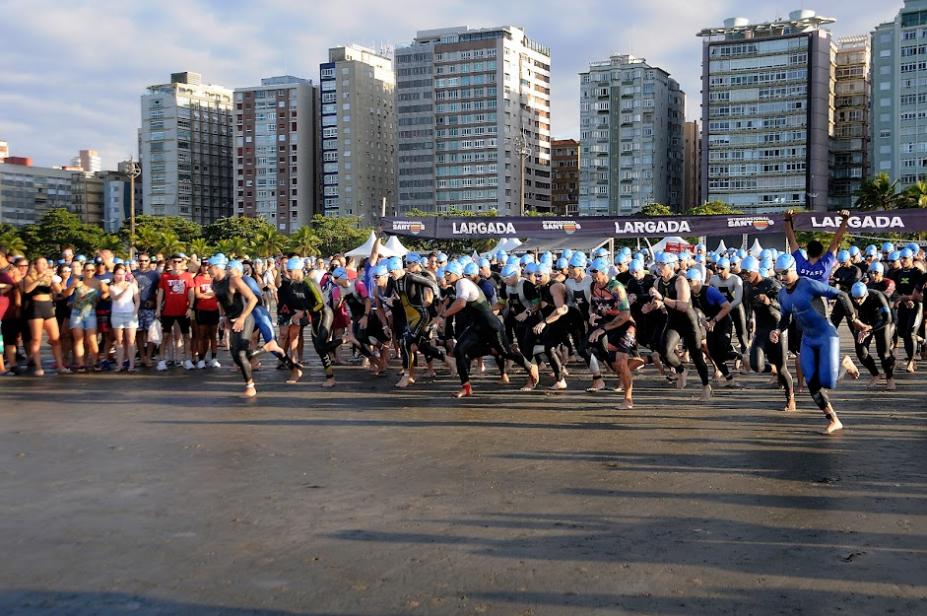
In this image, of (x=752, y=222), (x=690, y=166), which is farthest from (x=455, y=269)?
(x=690, y=166)

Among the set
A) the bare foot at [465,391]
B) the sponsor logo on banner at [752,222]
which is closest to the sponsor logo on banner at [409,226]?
the sponsor logo on banner at [752,222]

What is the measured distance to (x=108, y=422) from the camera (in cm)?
1003

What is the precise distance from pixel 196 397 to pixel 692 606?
28.6 feet

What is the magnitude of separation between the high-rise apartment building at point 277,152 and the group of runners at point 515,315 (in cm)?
13826

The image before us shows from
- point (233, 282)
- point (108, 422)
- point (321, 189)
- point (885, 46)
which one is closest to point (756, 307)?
point (233, 282)

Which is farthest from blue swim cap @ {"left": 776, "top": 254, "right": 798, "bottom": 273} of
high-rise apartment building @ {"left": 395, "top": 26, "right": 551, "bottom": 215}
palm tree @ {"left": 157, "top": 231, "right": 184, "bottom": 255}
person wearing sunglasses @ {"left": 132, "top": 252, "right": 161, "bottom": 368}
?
high-rise apartment building @ {"left": 395, "top": 26, "right": 551, "bottom": 215}

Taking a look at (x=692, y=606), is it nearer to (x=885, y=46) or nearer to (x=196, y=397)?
(x=196, y=397)

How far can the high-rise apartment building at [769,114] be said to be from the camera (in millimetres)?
116250

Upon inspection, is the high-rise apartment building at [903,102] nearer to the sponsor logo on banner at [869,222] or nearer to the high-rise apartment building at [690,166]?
the high-rise apartment building at [690,166]

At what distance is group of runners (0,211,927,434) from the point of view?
1096 cm

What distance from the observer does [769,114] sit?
389ft

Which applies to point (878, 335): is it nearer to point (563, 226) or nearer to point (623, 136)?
point (563, 226)

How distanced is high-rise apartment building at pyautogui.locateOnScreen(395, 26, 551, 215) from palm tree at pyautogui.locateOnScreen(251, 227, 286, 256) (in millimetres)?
47727

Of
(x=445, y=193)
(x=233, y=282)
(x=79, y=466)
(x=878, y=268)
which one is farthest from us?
(x=445, y=193)
